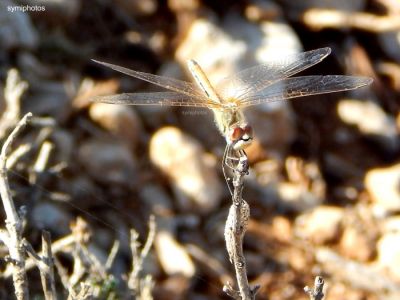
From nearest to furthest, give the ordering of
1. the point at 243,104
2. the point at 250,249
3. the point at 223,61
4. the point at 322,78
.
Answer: the point at 243,104 → the point at 322,78 → the point at 250,249 → the point at 223,61

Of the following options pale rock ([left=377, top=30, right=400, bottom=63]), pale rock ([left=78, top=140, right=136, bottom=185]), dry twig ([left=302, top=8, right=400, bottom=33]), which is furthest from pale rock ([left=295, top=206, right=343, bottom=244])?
pale rock ([left=377, top=30, right=400, bottom=63])

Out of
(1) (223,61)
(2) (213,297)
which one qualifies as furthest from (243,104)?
(1) (223,61)

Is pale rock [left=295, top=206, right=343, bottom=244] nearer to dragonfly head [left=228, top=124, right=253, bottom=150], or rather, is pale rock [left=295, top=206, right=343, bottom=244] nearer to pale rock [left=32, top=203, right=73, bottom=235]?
pale rock [left=32, top=203, right=73, bottom=235]

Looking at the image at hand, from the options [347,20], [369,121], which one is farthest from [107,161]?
[347,20]

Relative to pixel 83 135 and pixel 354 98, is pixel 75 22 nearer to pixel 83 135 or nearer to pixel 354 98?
pixel 83 135

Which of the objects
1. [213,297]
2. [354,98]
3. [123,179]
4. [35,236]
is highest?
[354,98]
